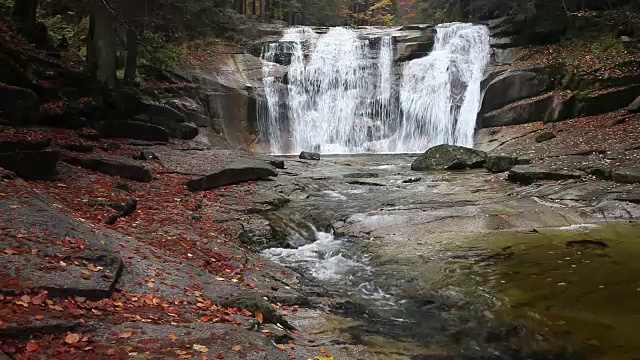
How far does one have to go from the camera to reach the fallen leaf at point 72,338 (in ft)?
11.2

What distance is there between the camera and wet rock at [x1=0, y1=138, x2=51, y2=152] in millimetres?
7808

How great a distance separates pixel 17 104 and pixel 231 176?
16.0ft

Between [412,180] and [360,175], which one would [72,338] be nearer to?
[412,180]

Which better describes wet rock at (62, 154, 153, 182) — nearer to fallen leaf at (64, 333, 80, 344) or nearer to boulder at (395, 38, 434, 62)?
fallen leaf at (64, 333, 80, 344)

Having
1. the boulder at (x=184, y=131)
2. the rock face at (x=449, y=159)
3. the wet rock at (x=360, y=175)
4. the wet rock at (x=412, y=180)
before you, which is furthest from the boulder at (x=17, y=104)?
the rock face at (x=449, y=159)

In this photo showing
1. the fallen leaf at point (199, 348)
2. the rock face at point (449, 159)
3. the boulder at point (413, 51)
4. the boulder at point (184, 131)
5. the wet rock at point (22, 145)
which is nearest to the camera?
the fallen leaf at point (199, 348)

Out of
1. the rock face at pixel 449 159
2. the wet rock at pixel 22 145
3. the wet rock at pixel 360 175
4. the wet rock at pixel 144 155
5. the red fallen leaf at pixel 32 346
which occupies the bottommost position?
the wet rock at pixel 360 175

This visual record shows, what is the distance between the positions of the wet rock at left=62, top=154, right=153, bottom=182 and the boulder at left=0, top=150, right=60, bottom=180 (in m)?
1.52

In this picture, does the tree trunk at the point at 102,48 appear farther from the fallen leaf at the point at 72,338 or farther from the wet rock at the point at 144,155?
the fallen leaf at the point at 72,338

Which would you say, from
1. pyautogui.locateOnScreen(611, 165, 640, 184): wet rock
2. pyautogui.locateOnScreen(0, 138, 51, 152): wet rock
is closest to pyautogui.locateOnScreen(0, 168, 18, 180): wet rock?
pyautogui.locateOnScreen(0, 138, 51, 152): wet rock

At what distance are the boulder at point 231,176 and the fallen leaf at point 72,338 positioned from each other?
759 cm

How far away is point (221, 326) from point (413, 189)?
9.43m

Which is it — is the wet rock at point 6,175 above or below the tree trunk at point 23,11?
below

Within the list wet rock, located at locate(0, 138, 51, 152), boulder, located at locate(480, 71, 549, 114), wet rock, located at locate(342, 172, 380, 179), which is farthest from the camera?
boulder, located at locate(480, 71, 549, 114)
